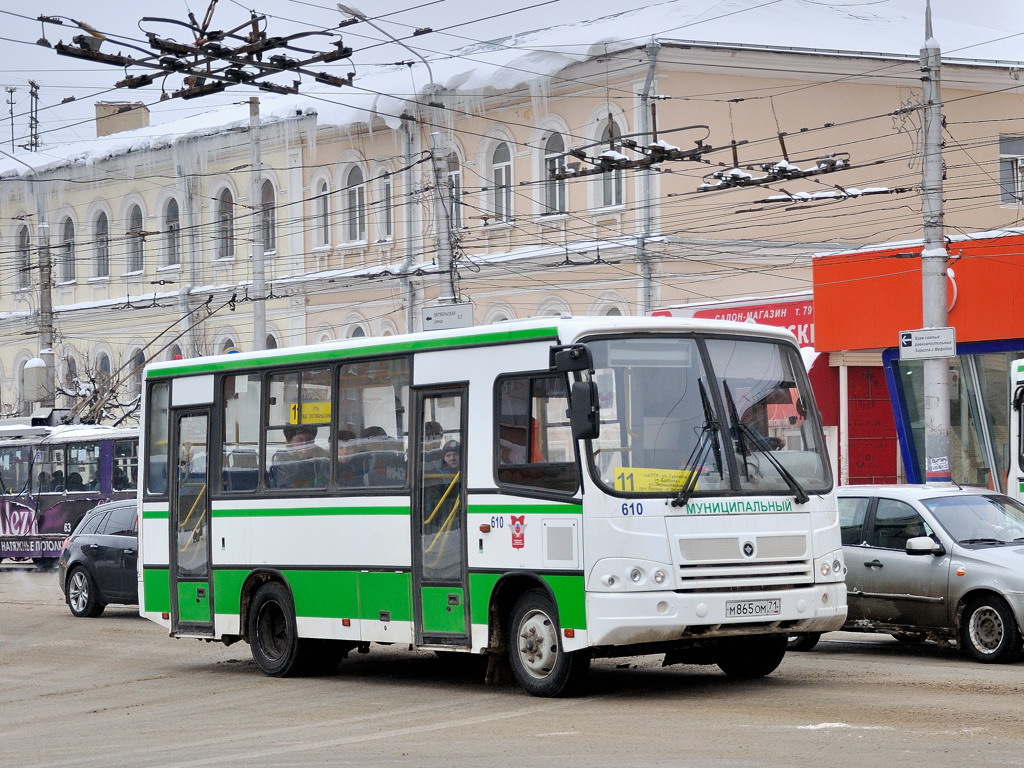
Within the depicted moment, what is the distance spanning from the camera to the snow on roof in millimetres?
38562

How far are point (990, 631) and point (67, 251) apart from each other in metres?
44.7

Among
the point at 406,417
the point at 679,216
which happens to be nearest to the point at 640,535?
the point at 406,417

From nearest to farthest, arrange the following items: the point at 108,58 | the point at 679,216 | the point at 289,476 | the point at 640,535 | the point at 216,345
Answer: the point at 640,535, the point at 289,476, the point at 108,58, the point at 679,216, the point at 216,345

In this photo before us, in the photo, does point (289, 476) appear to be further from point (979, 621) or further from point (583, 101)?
point (583, 101)

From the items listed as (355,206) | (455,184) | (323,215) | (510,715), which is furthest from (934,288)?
(323,215)

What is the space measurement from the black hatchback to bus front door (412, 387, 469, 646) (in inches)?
372

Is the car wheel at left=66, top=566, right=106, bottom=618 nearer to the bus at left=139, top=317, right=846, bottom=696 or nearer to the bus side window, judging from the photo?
the bus at left=139, top=317, right=846, bottom=696

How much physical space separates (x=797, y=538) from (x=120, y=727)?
15.9 ft

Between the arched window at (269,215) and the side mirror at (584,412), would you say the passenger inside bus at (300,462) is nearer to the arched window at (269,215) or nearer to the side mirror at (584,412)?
the side mirror at (584,412)

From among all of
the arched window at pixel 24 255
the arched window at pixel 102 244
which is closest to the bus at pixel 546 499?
the arched window at pixel 102 244

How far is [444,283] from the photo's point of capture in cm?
2919

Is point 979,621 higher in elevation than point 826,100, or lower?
lower

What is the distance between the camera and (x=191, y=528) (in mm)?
15875

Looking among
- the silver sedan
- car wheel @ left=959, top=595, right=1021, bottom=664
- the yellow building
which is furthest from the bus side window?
the yellow building
